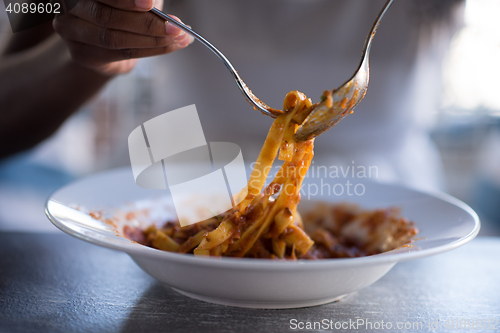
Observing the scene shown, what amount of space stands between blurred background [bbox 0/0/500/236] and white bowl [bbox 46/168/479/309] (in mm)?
2626

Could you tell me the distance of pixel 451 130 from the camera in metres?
5.54

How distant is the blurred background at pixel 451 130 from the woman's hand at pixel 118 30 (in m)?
2.38

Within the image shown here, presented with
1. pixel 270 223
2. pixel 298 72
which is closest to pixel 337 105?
pixel 270 223

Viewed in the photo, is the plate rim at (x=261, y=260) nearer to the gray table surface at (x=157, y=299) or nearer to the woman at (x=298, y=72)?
the gray table surface at (x=157, y=299)

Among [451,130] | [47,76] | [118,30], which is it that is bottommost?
[451,130]

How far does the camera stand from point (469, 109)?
17.4ft

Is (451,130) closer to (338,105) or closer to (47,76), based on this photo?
(47,76)

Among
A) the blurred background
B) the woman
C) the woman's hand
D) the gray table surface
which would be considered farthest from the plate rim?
the blurred background

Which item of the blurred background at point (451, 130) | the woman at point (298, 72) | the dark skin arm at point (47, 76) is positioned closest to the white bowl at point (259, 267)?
the dark skin arm at point (47, 76)

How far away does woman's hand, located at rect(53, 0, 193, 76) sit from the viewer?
762mm

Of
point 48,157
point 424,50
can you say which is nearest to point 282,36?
point 424,50

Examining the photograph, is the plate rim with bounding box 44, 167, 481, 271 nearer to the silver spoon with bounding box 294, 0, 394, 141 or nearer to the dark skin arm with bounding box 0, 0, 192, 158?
the silver spoon with bounding box 294, 0, 394, 141

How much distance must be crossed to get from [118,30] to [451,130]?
5.68m

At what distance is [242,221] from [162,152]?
2.44 ft
